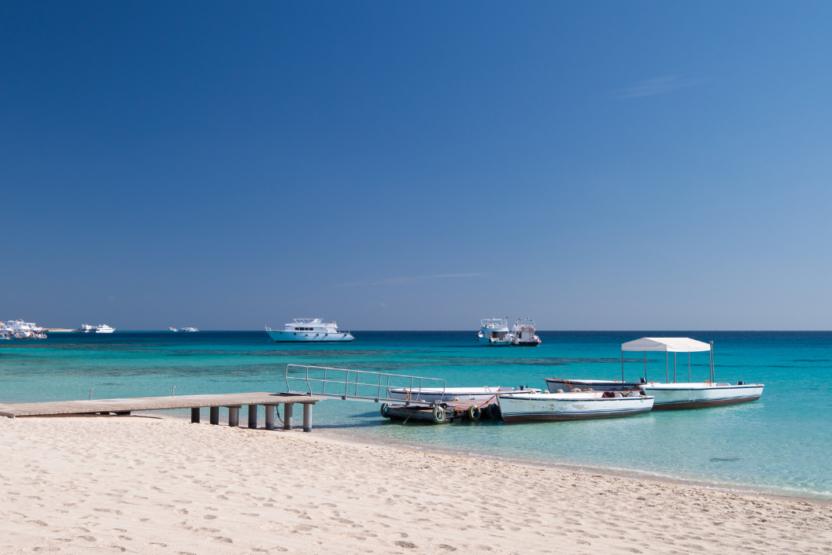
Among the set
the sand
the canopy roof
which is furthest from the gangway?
the canopy roof

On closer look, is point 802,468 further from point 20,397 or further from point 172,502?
point 20,397

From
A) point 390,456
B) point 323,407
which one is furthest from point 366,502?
point 323,407

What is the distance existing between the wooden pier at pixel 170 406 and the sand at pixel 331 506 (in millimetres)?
1919

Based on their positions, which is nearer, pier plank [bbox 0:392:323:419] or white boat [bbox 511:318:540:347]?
pier plank [bbox 0:392:323:419]

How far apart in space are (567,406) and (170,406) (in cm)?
1181

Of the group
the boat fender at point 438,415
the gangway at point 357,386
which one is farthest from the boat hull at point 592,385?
the boat fender at point 438,415

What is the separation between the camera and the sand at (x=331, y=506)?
16.8ft

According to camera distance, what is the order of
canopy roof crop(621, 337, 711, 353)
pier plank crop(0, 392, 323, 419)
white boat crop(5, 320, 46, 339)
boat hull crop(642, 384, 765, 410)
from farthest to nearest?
white boat crop(5, 320, 46, 339), canopy roof crop(621, 337, 711, 353), boat hull crop(642, 384, 765, 410), pier plank crop(0, 392, 323, 419)

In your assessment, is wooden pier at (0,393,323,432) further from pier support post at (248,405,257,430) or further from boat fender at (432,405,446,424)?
boat fender at (432,405,446,424)

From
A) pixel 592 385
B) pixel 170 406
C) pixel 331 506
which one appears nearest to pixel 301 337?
pixel 592 385

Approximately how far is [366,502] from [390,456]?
4.94m

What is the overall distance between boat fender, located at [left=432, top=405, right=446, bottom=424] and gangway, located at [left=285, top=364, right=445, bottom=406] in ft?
2.50

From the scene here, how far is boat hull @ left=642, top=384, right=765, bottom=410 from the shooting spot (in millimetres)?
22281

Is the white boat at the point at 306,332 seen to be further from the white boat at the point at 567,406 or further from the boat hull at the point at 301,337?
the white boat at the point at 567,406
